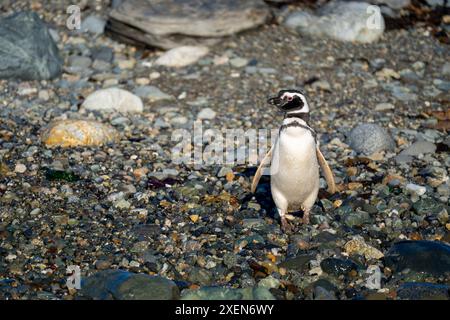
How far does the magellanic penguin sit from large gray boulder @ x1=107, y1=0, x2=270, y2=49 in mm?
3985

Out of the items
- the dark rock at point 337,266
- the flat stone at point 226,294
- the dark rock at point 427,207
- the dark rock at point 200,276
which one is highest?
the flat stone at point 226,294

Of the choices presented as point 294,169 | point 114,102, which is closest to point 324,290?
point 294,169

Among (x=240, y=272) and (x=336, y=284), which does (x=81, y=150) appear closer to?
(x=240, y=272)

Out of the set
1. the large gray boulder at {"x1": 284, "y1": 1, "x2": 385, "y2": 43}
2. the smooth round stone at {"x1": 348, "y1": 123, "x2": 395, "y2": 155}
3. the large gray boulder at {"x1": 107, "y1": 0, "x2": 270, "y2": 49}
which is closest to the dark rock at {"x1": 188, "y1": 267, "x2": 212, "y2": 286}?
the smooth round stone at {"x1": 348, "y1": 123, "x2": 395, "y2": 155}

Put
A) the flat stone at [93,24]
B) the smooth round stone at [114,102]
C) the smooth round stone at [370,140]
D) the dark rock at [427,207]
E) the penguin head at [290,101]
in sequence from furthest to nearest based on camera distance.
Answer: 1. the flat stone at [93,24]
2. the smooth round stone at [114,102]
3. the smooth round stone at [370,140]
4. the dark rock at [427,207]
5. the penguin head at [290,101]

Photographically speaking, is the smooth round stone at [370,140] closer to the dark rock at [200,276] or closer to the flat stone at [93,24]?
the dark rock at [200,276]

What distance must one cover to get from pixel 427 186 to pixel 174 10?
4563 millimetres

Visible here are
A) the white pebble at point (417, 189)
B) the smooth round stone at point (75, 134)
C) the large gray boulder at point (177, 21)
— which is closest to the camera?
the white pebble at point (417, 189)

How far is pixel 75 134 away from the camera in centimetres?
738

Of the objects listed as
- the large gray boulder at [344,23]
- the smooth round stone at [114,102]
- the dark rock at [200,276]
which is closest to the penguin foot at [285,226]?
the dark rock at [200,276]

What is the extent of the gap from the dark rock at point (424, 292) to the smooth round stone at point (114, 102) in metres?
4.30

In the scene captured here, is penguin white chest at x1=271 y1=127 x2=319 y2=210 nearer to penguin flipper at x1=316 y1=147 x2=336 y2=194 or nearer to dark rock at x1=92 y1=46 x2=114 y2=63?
penguin flipper at x1=316 y1=147 x2=336 y2=194

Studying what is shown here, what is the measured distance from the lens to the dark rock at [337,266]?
17.6 feet

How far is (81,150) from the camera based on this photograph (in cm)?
729
